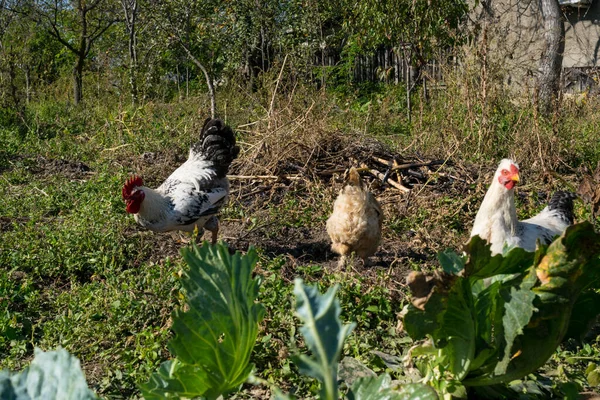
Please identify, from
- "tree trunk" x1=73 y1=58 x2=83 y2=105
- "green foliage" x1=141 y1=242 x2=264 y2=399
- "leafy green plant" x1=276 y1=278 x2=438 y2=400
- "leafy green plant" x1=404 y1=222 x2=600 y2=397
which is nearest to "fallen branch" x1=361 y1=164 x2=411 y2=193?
"leafy green plant" x1=404 y1=222 x2=600 y2=397

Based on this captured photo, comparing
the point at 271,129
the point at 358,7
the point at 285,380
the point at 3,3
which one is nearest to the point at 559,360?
the point at 285,380

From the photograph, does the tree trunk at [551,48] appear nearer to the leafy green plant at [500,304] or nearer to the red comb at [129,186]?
the red comb at [129,186]

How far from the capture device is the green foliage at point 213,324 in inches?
68.7

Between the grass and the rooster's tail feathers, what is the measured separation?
65cm

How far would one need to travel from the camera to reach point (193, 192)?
612 centimetres

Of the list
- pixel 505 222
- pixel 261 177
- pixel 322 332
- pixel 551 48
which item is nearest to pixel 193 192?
pixel 261 177

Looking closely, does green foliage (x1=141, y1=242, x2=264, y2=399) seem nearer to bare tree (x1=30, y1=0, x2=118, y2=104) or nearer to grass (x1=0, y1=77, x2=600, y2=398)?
grass (x1=0, y1=77, x2=600, y2=398)

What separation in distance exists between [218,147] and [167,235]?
101 centimetres

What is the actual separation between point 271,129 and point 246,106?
339 cm

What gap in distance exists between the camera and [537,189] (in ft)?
23.1

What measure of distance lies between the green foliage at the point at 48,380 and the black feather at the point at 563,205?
4.32 meters

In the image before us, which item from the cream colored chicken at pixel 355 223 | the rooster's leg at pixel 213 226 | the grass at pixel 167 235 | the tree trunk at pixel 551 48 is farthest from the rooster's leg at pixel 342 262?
the tree trunk at pixel 551 48

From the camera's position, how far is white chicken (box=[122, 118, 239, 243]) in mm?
5879

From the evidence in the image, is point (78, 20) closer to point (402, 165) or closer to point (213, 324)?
point (402, 165)
